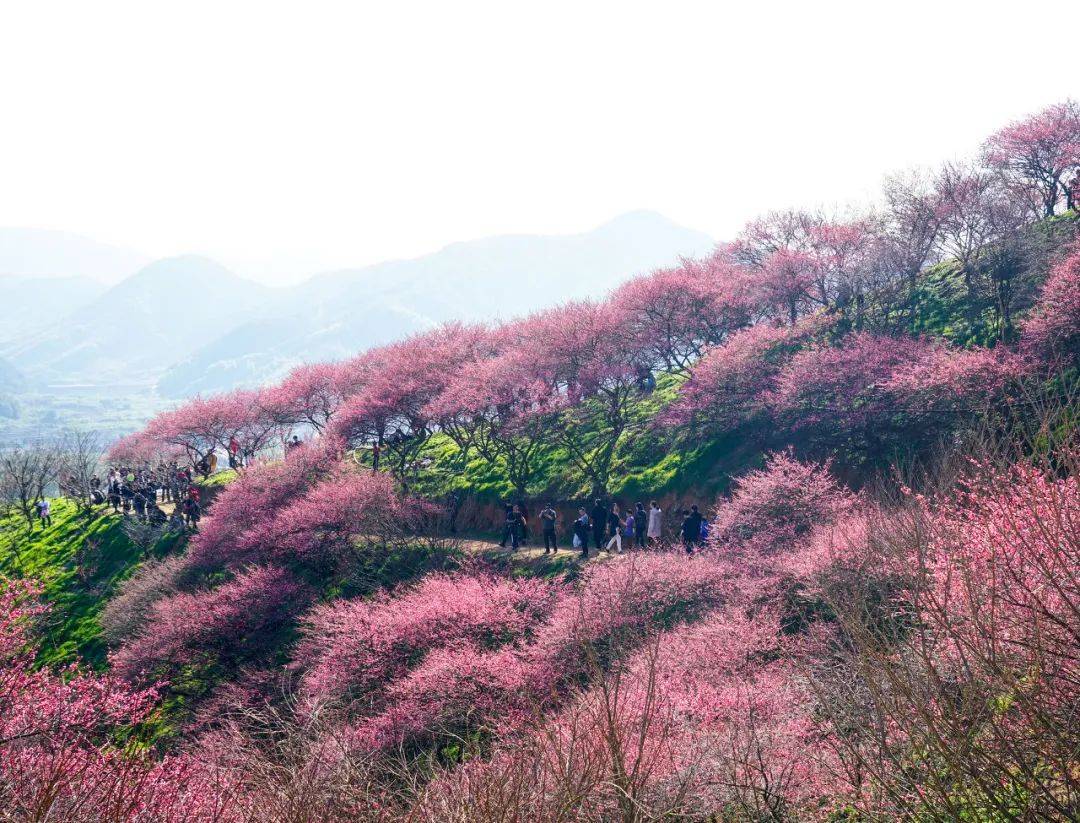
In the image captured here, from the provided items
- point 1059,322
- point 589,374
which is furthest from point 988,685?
point 589,374

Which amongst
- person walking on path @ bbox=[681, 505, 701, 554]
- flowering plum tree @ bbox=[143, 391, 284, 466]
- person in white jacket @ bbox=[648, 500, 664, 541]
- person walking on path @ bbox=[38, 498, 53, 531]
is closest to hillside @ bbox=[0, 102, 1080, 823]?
person in white jacket @ bbox=[648, 500, 664, 541]

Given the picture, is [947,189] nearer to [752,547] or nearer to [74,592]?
[752,547]

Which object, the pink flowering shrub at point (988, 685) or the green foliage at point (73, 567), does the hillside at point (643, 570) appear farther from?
the green foliage at point (73, 567)

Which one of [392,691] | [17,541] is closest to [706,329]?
[392,691]

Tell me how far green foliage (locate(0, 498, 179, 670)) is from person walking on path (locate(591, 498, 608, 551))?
23.8m

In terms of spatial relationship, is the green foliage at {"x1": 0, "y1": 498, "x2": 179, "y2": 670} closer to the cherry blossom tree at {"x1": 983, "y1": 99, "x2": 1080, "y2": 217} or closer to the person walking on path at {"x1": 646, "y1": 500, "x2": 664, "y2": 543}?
the person walking on path at {"x1": 646, "y1": 500, "x2": 664, "y2": 543}

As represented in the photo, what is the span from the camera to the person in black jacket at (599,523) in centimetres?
2750

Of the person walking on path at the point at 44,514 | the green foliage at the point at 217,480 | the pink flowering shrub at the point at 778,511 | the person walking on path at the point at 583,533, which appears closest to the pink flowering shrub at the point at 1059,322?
the pink flowering shrub at the point at 778,511

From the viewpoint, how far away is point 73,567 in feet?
147

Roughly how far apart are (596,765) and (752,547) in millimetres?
13077

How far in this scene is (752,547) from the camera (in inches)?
840

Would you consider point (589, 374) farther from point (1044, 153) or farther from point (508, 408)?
point (1044, 153)

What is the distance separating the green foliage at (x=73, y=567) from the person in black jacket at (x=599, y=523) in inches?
938

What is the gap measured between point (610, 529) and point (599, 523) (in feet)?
1.91
